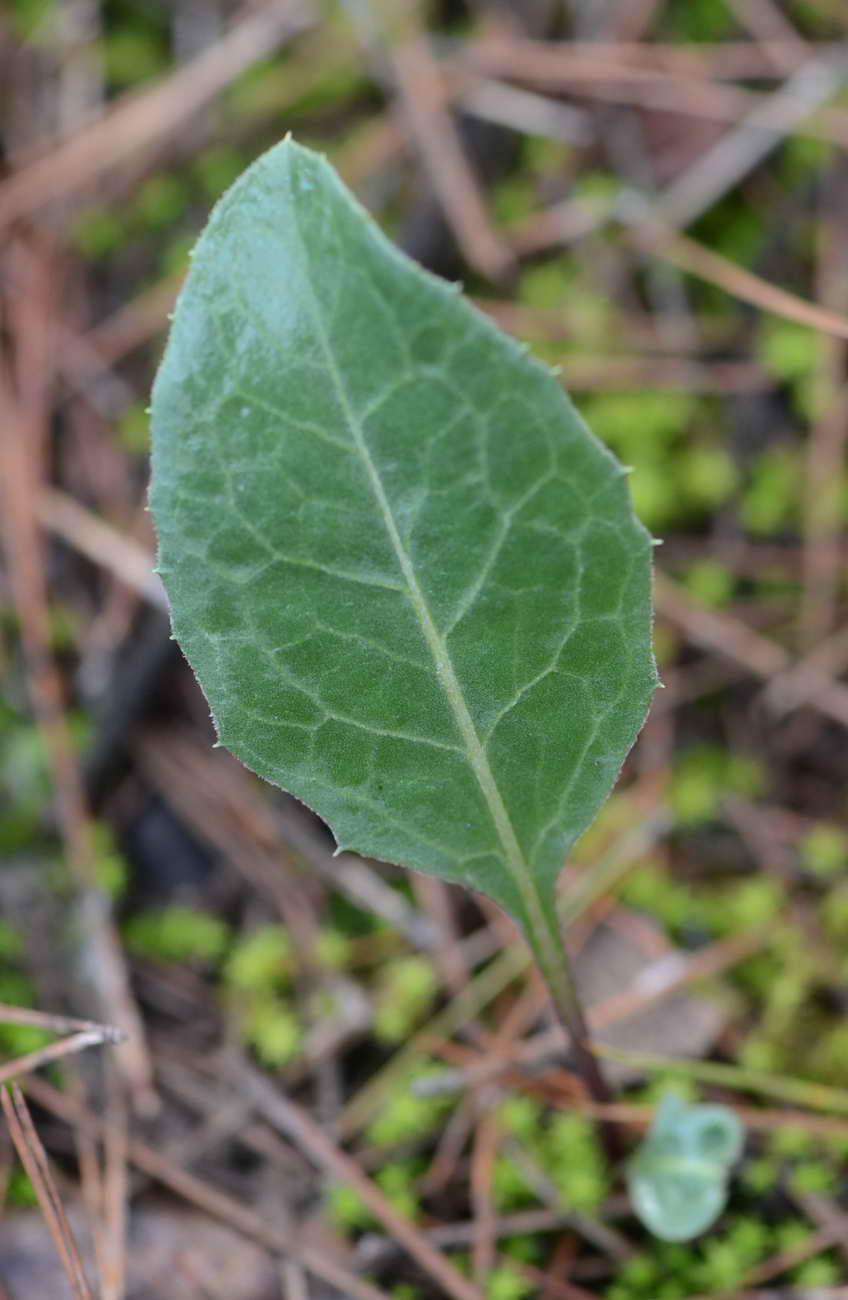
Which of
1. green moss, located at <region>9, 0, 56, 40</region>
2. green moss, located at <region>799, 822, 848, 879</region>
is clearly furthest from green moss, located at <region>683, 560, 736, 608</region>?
green moss, located at <region>9, 0, 56, 40</region>

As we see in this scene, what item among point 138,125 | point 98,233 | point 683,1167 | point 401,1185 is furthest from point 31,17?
point 683,1167

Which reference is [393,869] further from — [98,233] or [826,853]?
[98,233]

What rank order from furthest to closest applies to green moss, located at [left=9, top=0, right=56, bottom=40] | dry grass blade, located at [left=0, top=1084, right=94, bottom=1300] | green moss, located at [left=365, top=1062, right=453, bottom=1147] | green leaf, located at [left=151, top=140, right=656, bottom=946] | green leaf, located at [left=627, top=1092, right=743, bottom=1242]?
green moss, located at [left=9, top=0, right=56, bottom=40] → green moss, located at [left=365, top=1062, right=453, bottom=1147] → green leaf, located at [left=627, top=1092, right=743, bottom=1242] → dry grass blade, located at [left=0, top=1084, right=94, bottom=1300] → green leaf, located at [left=151, top=140, right=656, bottom=946]

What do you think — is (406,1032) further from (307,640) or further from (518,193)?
(518,193)

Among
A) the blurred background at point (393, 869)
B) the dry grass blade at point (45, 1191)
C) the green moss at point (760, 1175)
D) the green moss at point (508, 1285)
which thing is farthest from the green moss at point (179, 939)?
the green moss at point (760, 1175)

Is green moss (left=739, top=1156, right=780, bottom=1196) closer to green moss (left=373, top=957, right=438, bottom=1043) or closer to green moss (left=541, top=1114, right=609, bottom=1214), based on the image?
green moss (left=541, top=1114, right=609, bottom=1214)

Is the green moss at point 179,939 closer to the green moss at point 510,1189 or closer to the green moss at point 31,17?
the green moss at point 510,1189

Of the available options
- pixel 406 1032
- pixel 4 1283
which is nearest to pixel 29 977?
pixel 4 1283
